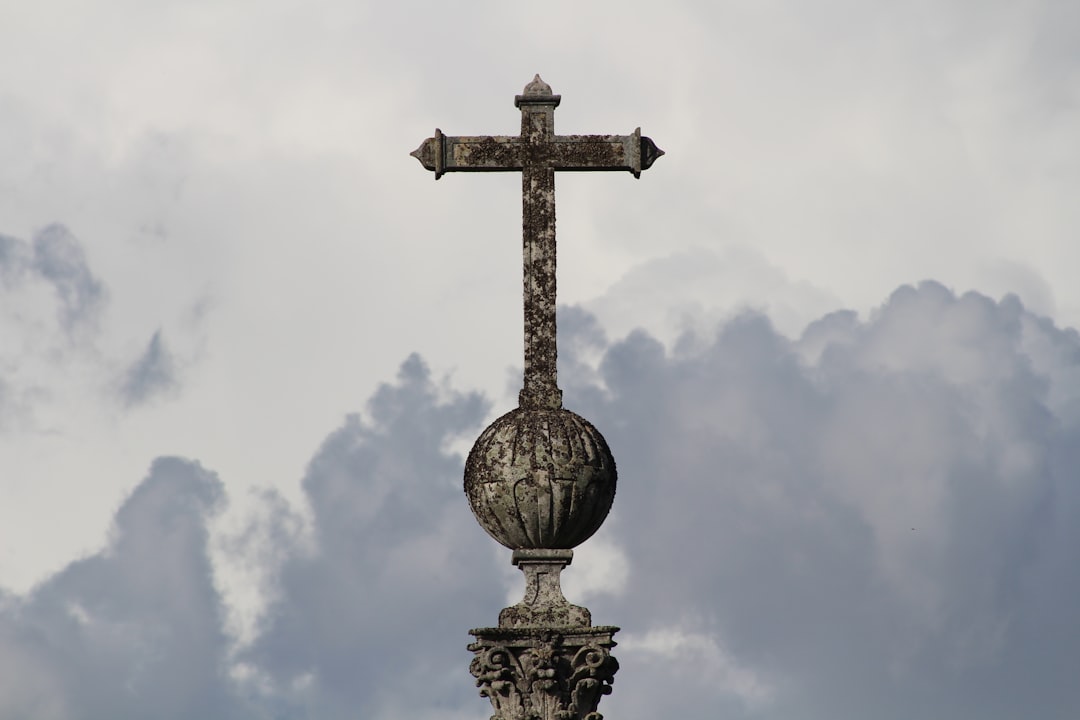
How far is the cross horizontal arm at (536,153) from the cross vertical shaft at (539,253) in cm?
5

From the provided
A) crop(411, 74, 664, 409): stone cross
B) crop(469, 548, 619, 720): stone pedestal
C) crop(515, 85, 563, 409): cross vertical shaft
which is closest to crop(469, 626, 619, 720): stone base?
crop(469, 548, 619, 720): stone pedestal

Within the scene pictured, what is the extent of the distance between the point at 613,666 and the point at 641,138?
4905 mm

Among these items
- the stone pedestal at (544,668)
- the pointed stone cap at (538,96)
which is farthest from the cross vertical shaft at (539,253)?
the stone pedestal at (544,668)

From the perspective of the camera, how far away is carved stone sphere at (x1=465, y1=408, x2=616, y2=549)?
2297 centimetres

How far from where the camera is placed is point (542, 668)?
22.6m

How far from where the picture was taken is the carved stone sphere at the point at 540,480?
22969 mm

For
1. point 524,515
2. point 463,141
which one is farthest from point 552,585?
point 463,141

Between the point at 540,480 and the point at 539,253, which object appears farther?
the point at 539,253

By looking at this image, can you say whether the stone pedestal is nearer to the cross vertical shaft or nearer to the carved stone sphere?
the carved stone sphere

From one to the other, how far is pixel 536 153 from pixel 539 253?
1013 mm

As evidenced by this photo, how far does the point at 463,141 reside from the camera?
80.6ft

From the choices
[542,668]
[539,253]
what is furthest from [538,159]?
[542,668]

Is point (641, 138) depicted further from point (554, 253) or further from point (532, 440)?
point (532, 440)

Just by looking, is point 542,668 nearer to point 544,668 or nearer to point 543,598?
point 544,668
